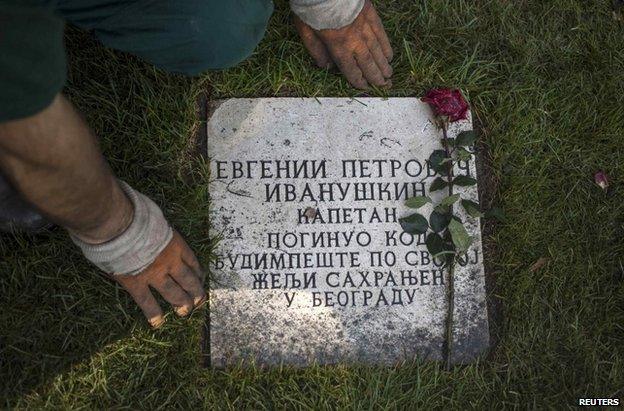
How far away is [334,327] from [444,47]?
1.14 meters

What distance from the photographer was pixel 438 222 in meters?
2.22

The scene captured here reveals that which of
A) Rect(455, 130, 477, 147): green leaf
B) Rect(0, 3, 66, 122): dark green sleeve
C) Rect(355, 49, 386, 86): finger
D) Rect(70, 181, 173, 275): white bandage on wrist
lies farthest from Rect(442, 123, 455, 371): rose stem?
Rect(0, 3, 66, 122): dark green sleeve

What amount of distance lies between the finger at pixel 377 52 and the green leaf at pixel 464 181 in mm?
462

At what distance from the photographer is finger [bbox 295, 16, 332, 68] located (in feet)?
7.44

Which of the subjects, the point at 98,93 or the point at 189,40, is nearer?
the point at 189,40

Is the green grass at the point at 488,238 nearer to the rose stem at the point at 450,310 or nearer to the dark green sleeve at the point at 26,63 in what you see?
the rose stem at the point at 450,310

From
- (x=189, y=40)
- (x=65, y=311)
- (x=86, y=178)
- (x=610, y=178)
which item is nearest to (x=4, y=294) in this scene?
(x=65, y=311)

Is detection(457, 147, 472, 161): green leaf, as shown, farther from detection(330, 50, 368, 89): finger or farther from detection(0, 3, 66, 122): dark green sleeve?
detection(0, 3, 66, 122): dark green sleeve

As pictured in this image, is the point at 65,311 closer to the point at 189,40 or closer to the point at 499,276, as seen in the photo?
the point at 189,40

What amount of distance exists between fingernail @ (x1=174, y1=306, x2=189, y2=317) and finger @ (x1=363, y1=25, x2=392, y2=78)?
1.10m

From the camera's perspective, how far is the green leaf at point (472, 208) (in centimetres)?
222

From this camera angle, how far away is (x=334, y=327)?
2170mm

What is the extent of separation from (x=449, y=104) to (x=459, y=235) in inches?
18.7

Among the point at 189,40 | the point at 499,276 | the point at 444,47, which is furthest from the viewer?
the point at 444,47
